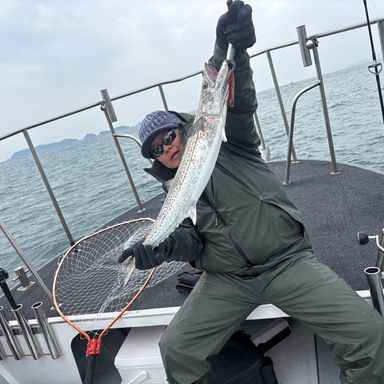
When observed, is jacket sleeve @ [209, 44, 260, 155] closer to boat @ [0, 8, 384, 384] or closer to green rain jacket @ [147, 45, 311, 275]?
green rain jacket @ [147, 45, 311, 275]

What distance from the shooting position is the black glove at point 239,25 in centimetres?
235

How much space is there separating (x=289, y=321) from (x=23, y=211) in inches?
552

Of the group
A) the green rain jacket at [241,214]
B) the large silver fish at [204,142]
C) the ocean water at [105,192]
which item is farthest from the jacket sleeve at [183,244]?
the ocean water at [105,192]

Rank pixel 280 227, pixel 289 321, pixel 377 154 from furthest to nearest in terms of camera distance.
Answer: pixel 377 154 → pixel 289 321 → pixel 280 227

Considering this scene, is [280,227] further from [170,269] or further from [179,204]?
[170,269]

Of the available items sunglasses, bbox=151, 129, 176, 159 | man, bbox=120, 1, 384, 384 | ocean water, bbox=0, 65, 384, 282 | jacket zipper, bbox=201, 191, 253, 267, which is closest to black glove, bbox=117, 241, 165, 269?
man, bbox=120, 1, 384, 384

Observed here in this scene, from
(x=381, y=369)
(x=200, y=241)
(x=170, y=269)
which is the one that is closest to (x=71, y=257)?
(x=170, y=269)

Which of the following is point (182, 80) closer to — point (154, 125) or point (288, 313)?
point (154, 125)

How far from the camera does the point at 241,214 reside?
9.12ft

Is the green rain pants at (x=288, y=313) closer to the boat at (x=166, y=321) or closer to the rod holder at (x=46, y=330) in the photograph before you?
the boat at (x=166, y=321)

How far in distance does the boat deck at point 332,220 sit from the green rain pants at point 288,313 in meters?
0.57

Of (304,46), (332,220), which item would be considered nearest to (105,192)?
(304,46)

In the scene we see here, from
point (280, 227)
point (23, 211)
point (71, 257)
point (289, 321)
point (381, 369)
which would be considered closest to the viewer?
point (381, 369)

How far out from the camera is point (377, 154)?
38.1ft
